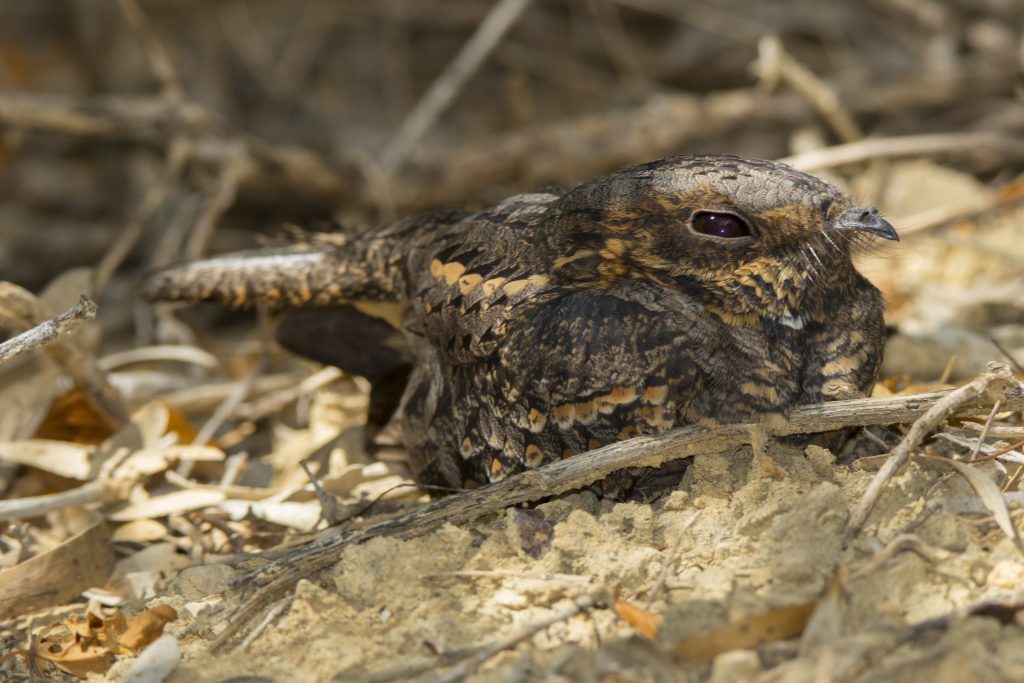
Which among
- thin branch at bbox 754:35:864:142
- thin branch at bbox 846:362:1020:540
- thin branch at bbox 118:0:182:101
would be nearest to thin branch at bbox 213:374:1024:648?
thin branch at bbox 846:362:1020:540

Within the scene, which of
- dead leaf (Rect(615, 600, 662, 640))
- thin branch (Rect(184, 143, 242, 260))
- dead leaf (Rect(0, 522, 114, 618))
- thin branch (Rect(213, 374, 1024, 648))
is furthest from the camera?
thin branch (Rect(184, 143, 242, 260))

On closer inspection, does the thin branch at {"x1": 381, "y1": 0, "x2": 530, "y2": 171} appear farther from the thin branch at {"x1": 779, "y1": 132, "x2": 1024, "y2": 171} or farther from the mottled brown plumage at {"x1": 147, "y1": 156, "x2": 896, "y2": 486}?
the mottled brown plumage at {"x1": 147, "y1": 156, "x2": 896, "y2": 486}

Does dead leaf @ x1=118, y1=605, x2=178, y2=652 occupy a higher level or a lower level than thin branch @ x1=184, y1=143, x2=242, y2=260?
lower

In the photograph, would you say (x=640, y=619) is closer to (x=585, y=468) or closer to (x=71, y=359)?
(x=585, y=468)

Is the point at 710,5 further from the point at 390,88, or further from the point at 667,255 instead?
the point at 667,255

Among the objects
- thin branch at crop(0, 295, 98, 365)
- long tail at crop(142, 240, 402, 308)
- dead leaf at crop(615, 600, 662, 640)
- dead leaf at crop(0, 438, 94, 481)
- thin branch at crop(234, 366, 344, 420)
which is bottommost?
thin branch at crop(234, 366, 344, 420)

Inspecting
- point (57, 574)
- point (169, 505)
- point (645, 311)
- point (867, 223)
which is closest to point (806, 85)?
point (867, 223)

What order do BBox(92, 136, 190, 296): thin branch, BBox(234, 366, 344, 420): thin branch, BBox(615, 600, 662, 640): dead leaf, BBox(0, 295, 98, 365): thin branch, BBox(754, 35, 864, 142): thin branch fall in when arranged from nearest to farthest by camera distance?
BBox(615, 600, 662, 640): dead leaf → BBox(0, 295, 98, 365): thin branch → BBox(234, 366, 344, 420): thin branch → BBox(92, 136, 190, 296): thin branch → BBox(754, 35, 864, 142): thin branch

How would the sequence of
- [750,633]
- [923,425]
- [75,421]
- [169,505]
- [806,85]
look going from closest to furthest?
[750,633] → [923,425] → [169,505] → [75,421] → [806,85]
